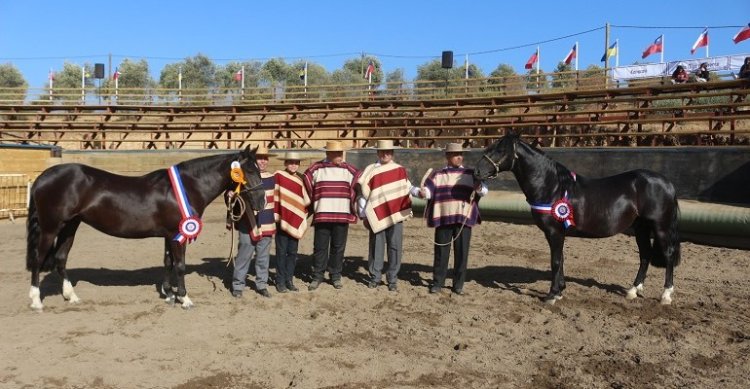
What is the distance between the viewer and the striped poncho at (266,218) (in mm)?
6559

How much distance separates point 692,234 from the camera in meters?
10.2

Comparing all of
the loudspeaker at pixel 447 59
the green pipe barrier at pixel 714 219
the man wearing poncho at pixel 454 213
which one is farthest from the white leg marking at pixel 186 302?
the loudspeaker at pixel 447 59

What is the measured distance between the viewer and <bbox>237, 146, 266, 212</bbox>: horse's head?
6.34 meters

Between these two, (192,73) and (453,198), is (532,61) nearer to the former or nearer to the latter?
A: (453,198)

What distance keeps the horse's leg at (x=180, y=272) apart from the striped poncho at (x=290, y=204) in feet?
3.87

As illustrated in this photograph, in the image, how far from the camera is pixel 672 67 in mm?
20812

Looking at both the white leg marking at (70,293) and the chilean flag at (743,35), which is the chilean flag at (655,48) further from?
the white leg marking at (70,293)

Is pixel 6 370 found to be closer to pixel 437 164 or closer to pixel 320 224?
pixel 320 224

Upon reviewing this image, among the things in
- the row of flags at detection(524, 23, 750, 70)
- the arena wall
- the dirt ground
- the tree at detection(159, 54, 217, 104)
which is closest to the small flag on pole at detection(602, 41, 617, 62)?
the row of flags at detection(524, 23, 750, 70)

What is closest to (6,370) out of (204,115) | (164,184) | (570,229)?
(164,184)

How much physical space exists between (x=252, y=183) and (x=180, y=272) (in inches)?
49.1

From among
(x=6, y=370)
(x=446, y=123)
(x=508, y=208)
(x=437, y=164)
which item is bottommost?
(x=6, y=370)

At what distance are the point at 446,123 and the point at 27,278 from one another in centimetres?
1502

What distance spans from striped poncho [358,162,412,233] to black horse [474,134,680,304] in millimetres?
1065
